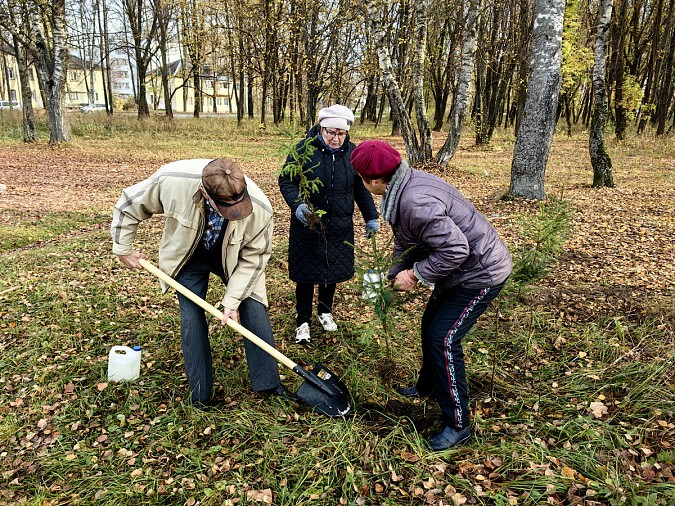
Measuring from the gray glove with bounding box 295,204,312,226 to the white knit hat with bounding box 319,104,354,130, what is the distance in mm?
643

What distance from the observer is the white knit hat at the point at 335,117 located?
3.64m

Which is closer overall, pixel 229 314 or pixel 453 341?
pixel 453 341

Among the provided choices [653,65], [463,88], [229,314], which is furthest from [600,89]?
[653,65]

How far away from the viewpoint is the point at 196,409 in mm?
3266

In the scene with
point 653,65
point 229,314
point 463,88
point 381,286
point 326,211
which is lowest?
point 229,314

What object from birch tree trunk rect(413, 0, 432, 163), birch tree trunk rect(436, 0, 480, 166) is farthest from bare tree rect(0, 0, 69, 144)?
birch tree trunk rect(436, 0, 480, 166)

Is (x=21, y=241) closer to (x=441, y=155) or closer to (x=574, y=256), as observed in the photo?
(x=574, y=256)

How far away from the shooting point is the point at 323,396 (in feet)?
10.7

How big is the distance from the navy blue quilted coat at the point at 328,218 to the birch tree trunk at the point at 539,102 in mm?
4837

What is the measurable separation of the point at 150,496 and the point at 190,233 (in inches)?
59.9

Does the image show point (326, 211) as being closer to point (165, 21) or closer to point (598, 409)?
point (598, 409)

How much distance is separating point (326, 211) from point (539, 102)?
17.5 feet

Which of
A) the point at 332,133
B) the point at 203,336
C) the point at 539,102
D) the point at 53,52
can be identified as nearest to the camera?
the point at 203,336

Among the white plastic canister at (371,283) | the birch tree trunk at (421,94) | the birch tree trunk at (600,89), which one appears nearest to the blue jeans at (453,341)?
the white plastic canister at (371,283)
